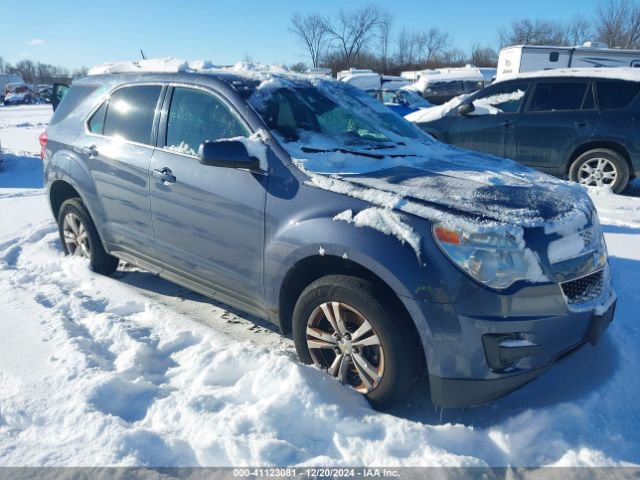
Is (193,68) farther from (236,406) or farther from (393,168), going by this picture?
(236,406)

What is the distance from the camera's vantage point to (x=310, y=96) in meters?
3.48

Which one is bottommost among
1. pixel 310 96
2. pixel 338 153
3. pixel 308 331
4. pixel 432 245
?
pixel 308 331

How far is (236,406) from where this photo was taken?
253 cm

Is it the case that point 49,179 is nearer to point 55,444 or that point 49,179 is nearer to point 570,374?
point 55,444

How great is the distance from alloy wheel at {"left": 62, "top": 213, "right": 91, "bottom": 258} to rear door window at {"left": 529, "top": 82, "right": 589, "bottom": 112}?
615 cm

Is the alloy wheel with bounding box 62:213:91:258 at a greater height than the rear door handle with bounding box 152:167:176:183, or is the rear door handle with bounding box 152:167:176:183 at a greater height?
the rear door handle with bounding box 152:167:176:183

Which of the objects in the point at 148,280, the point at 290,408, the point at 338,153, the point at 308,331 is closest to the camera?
the point at 290,408

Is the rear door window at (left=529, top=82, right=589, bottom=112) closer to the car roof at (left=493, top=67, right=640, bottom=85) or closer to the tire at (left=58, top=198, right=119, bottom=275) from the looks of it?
the car roof at (left=493, top=67, right=640, bottom=85)

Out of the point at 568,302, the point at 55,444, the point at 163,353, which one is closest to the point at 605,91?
the point at 568,302

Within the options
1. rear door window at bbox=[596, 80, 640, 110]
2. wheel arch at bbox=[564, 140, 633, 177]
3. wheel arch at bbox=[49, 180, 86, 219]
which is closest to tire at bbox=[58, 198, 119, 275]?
wheel arch at bbox=[49, 180, 86, 219]

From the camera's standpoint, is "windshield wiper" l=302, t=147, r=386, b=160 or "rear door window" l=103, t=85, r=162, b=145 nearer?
"windshield wiper" l=302, t=147, r=386, b=160

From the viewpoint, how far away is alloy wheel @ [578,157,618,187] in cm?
670

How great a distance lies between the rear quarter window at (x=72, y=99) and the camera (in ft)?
13.9

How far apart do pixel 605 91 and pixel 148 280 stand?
634 centimetres
